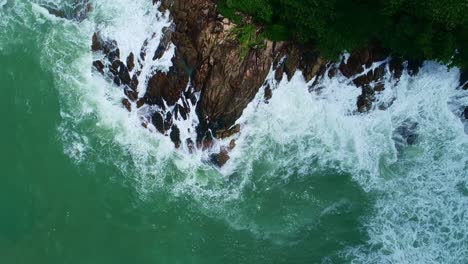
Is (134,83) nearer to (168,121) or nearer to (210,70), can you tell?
(168,121)

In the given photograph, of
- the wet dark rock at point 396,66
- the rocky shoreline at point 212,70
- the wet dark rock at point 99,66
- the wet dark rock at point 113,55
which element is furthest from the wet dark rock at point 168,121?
the wet dark rock at point 396,66

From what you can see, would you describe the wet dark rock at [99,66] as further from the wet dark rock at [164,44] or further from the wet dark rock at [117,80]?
the wet dark rock at [164,44]

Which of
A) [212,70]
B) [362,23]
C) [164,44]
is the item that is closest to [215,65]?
[212,70]

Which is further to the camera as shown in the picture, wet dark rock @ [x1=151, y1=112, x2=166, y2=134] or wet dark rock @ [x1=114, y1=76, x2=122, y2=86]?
wet dark rock @ [x1=114, y1=76, x2=122, y2=86]

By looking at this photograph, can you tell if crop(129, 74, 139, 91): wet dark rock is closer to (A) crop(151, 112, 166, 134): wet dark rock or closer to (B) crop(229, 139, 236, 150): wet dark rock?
(A) crop(151, 112, 166, 134): wet dark rock

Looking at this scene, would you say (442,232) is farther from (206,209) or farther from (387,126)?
(206,209)

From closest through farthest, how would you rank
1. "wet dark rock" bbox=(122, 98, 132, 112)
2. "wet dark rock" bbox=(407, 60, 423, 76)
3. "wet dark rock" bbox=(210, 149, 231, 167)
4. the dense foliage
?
the dense foliage → "wet dark rock" bbox=(407, 60, 423, 76) → "wet dark rock" bbox=(210, 149, 231, 167) → "wet dark rock" bbox=(122, 98, 132, 112)

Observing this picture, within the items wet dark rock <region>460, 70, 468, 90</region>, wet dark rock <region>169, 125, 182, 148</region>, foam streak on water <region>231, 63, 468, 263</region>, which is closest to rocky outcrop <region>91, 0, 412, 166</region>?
wet dark rock <region>169, 125, 182, 148</region>
